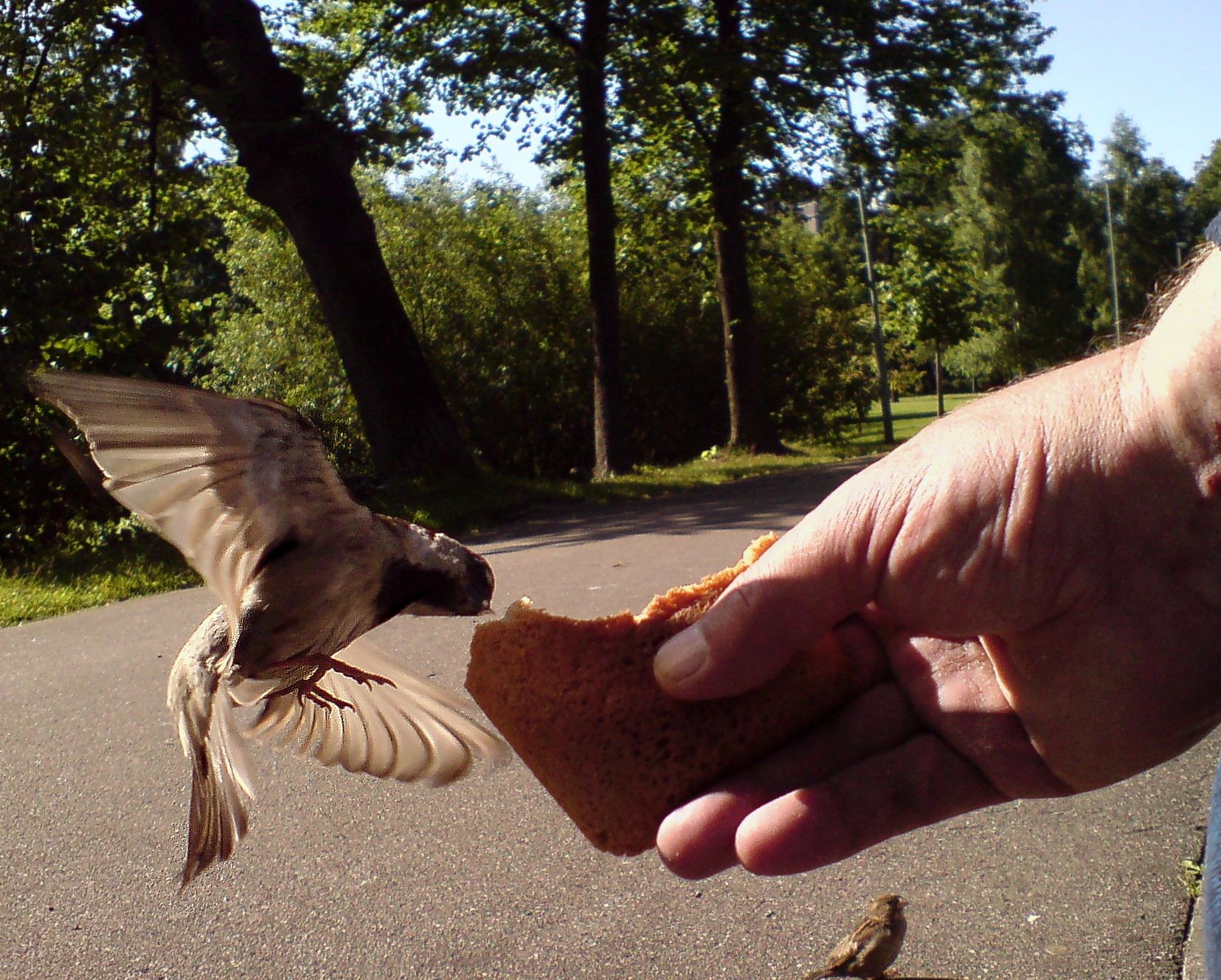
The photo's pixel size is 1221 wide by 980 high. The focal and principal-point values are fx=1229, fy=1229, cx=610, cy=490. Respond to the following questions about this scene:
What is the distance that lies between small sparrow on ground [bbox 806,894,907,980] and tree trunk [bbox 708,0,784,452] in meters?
16.2

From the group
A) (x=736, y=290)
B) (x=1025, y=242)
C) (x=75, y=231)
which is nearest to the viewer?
(x=75, y=231)

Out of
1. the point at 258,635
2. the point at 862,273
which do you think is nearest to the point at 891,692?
the point at 258,635

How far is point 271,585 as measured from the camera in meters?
2.78

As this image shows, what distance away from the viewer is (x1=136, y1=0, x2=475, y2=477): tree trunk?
12461 millimetres

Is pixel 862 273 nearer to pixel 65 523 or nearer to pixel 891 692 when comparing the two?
pixel 65 523

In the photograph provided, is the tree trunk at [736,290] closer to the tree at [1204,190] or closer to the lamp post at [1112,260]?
the lamp post at [1112,260]

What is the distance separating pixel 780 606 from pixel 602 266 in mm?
15054

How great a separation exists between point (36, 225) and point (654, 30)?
30.7 ft

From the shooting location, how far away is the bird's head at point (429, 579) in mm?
2980

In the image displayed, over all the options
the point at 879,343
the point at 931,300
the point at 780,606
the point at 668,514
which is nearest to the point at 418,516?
the point at 668,514

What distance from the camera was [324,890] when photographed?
3.90m

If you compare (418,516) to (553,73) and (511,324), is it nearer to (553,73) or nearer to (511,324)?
(553,73)

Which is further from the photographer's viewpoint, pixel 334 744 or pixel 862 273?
pixel 862 273

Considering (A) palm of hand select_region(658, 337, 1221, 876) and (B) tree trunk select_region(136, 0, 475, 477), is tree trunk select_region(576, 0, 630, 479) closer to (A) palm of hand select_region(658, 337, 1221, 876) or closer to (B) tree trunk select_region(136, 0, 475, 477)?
(B) tree trunk select_region(136, 0, 475, 477)
